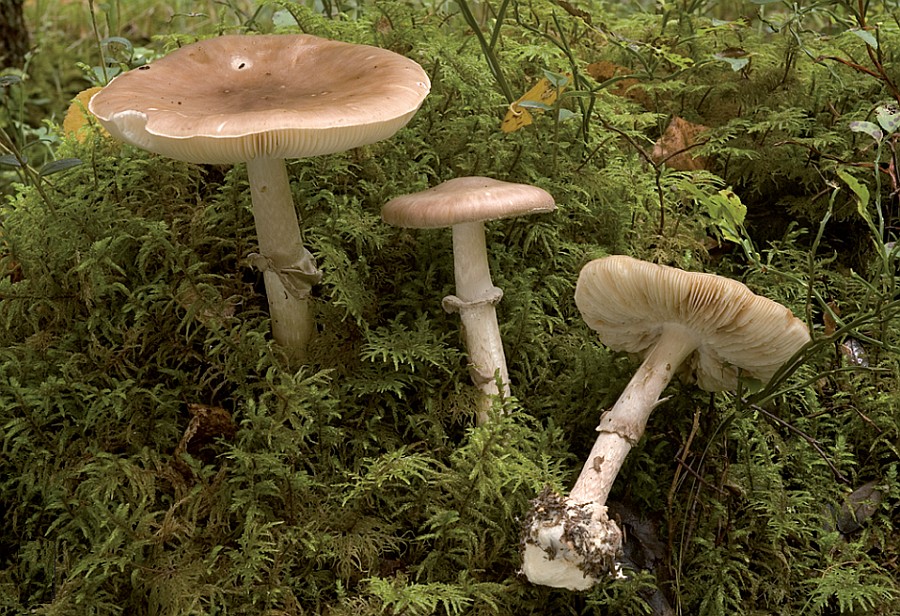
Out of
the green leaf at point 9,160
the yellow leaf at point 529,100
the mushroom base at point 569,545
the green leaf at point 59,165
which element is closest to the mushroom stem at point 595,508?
the mushroom base at point 569,545

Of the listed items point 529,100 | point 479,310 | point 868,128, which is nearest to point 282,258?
point 479,310

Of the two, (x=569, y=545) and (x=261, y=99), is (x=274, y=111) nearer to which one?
(x=261, y=99)

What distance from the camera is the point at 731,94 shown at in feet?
12.2

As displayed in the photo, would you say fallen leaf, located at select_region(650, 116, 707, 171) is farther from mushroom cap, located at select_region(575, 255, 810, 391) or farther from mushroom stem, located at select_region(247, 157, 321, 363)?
mushroom stem, located at select_region(247, 157, 321, 363)

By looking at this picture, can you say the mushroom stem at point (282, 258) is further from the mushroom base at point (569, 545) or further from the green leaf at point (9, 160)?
the mushroom base at point (569, 545)

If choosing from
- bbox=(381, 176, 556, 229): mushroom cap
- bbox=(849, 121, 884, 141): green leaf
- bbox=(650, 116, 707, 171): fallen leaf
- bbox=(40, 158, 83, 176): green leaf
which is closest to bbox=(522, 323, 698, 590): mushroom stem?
bbox=(381, 176, 556, 229): mushroom cap

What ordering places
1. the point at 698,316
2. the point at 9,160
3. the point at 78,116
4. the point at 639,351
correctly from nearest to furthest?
1. the point at 698,316
2. the point at 9,160
3. the point at 639,351
4. the point at 78,116

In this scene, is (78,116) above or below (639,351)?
above

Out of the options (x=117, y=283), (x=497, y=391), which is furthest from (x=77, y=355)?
(x=497, y=391)

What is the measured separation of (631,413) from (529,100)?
4.04 feet

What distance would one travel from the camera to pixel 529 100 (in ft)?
9.36

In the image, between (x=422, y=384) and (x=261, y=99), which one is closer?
(x=261, y=99)

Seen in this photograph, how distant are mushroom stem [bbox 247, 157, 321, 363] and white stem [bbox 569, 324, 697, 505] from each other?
3.65 ft

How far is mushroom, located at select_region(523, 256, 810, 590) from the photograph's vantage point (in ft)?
6.91
